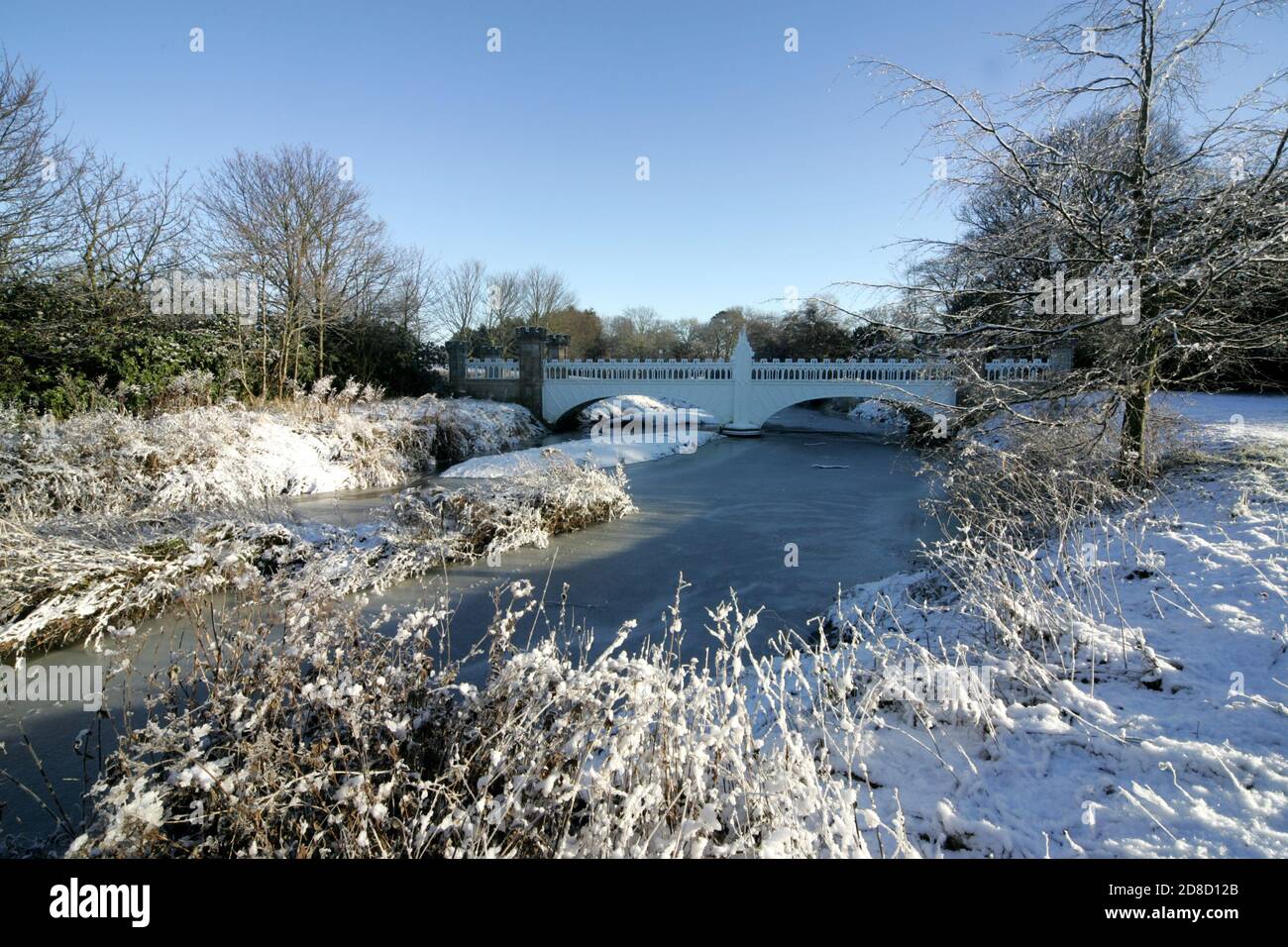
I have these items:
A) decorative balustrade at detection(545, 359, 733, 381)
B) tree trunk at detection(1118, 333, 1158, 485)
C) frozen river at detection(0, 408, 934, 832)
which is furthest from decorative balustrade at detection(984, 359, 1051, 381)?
decorative balustrade at detection(545, 359, 733, 381)

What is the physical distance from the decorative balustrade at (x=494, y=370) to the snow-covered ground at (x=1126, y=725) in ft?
74.5

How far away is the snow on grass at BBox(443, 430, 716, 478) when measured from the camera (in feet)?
35.7

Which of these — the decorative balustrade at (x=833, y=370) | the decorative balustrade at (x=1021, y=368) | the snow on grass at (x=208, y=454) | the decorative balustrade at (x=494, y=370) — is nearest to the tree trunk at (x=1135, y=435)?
the decorative balustrade at (x=1021, y=368)

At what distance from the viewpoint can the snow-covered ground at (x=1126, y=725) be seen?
222cm

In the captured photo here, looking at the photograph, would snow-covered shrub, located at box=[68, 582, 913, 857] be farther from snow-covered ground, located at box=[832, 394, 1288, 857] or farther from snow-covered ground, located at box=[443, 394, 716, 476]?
snow-covered ground, located at box=[443, 394, 716, 476]

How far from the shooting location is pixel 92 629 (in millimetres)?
5312

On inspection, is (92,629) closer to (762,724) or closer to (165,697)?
(165,697)

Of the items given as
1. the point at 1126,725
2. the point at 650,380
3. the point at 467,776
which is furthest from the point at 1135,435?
the point at 650,380

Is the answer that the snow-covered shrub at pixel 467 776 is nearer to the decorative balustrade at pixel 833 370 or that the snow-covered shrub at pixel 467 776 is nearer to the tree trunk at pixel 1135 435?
the tree trunk at pixel 1135 435

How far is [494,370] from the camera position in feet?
83.9

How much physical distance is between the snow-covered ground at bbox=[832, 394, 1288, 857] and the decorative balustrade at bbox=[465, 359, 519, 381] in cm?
2271

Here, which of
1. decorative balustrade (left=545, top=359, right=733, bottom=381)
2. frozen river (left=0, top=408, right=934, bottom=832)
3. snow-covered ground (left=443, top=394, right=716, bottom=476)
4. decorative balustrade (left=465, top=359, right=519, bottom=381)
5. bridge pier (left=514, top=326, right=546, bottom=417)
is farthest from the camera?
decorative balustrade (left=465, top=359, right=519, bottom=381)
